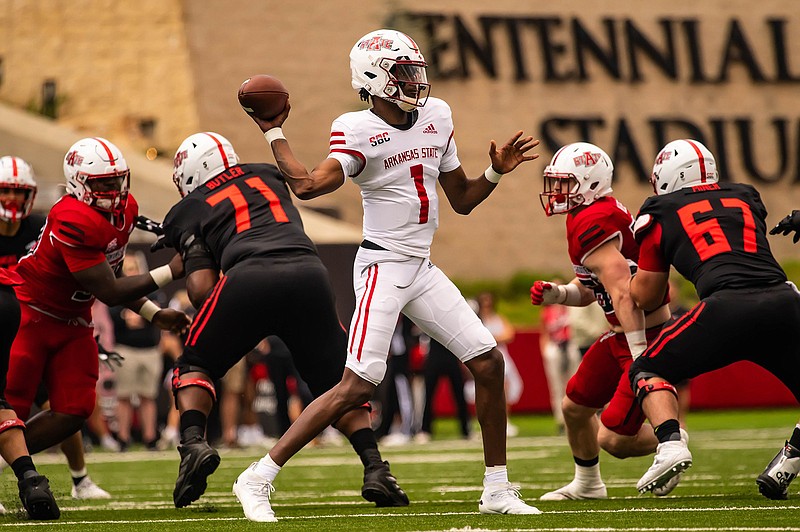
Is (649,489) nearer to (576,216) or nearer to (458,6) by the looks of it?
(576,216)

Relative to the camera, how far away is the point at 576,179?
6.26 meters

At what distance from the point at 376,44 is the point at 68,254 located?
177 centimetres

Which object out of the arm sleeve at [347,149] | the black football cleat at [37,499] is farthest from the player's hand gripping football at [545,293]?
the black football cleat at [37,499]

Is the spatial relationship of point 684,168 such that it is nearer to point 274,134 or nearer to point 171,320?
point 274,134

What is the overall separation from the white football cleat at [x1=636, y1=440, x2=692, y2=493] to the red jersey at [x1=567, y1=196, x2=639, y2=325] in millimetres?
1047

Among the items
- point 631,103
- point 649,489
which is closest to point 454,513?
point 649,489

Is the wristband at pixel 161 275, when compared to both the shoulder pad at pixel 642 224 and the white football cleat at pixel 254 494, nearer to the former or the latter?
the white football cleat at pixel 254 494

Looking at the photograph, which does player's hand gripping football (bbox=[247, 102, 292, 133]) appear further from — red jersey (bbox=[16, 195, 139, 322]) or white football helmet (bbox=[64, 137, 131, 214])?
red jersey (bbox=[16, 195, 139, 322])

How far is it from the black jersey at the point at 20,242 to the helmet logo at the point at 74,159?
1.93ft

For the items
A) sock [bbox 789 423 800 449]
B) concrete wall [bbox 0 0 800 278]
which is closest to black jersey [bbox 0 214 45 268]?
sock [bbox 789 423 800 449]

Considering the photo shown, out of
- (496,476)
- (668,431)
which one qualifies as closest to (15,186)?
(496,476)

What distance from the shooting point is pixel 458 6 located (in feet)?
77.1

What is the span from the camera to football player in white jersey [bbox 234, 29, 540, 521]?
5.46m

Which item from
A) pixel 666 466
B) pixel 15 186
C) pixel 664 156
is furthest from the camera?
pixel 15 186
